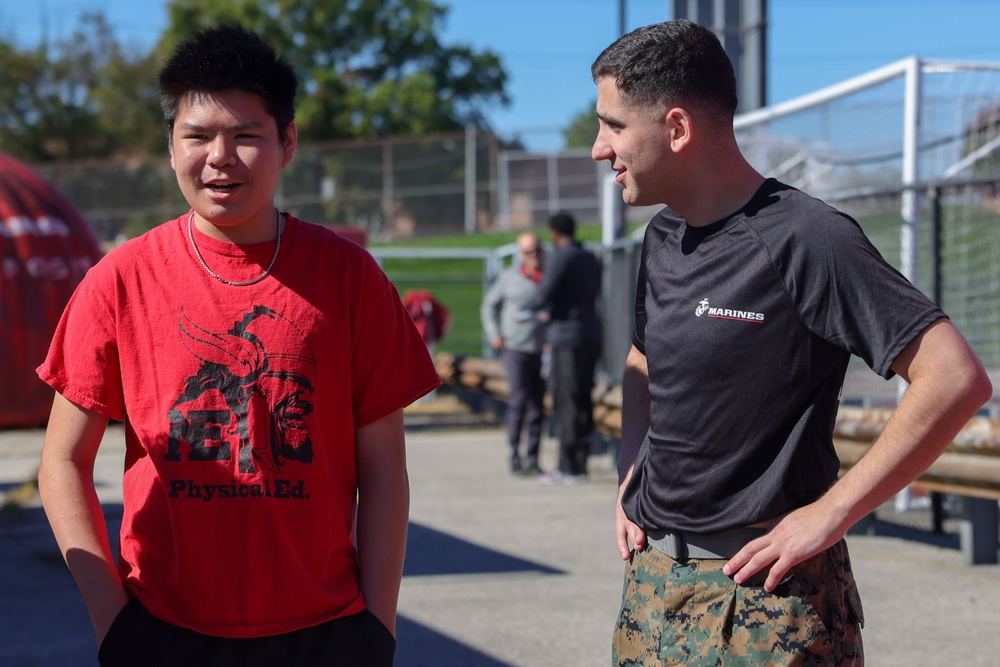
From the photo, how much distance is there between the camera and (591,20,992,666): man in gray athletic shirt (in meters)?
2.25

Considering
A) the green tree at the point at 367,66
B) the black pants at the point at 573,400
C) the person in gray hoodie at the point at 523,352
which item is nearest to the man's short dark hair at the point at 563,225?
the person in gray hoodie at the point at 523,352

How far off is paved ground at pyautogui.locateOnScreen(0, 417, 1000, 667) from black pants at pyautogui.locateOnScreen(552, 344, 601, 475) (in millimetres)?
652

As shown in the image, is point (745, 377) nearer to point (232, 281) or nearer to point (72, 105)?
point (232, 281)

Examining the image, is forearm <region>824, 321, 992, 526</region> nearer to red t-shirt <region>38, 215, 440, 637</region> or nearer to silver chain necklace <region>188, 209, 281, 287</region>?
red t-shirt <region>38, 215, 440, 637</region>

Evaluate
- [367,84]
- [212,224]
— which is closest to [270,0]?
[367,84]

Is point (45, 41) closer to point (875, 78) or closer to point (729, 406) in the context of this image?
point (875, 78)

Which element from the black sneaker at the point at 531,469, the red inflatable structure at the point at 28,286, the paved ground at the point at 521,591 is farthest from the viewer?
the red inflatable structure at the point at 28,286

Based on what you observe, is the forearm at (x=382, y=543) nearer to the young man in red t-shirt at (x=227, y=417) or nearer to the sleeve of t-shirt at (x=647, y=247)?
the young man in red t-shirt at (x=227, y=417)

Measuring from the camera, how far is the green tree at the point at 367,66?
51.0m

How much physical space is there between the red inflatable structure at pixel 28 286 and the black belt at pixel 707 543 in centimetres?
1279

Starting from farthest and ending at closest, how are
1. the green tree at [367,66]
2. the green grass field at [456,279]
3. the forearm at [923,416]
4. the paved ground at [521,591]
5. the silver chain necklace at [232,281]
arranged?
the green tree at [367,66], the green grass field at [456,279], the paved ground at [521,591], the silver chain necklace at [232,281], the forearm at [923,416]

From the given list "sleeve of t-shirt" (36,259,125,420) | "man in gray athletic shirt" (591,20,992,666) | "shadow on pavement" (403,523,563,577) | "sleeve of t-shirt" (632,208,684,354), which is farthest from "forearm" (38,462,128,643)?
"shadow on pavement" (403,523,563,577)

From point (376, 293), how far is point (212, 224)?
367 millimetres

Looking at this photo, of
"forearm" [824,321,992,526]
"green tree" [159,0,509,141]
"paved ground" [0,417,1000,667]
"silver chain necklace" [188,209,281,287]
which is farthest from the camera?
"green tree" [159,0,509,141]
